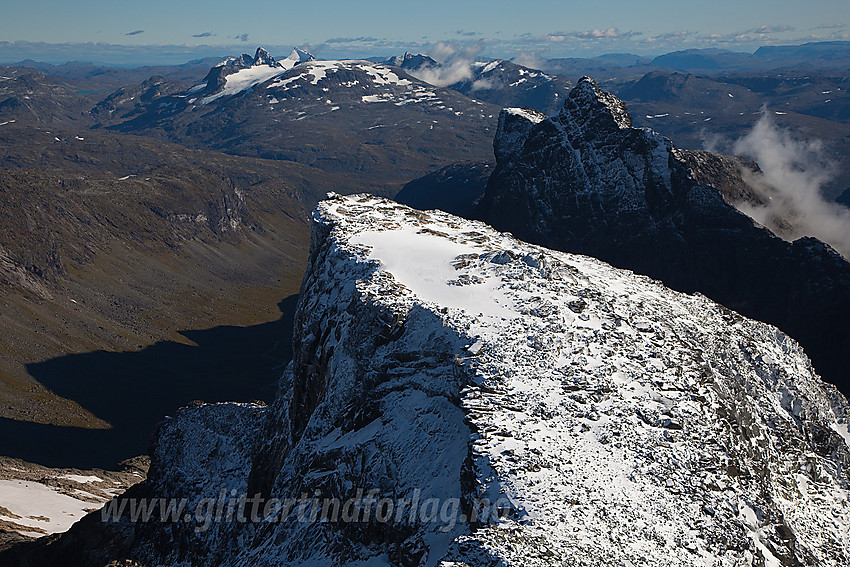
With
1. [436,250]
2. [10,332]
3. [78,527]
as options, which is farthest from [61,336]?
[436,250]

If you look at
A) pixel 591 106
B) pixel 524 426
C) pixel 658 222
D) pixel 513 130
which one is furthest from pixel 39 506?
pixel 513 130

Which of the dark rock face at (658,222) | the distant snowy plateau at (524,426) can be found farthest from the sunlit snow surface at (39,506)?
the dark rock face at (658,222)

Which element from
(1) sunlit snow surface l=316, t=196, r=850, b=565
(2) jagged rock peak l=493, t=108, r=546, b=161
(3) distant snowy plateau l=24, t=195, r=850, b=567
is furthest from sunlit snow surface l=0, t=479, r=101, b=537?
(2) jagged rock peak l=493, t=108, r=546, b=161

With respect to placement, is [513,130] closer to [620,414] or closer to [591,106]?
[591,106]

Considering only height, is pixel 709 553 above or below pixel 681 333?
below

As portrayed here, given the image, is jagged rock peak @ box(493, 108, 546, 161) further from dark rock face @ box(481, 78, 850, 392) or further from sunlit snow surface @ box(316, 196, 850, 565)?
sunlit snow surface @ box(316, 196, 850, 565)

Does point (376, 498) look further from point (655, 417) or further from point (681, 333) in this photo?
point (681, 333)
